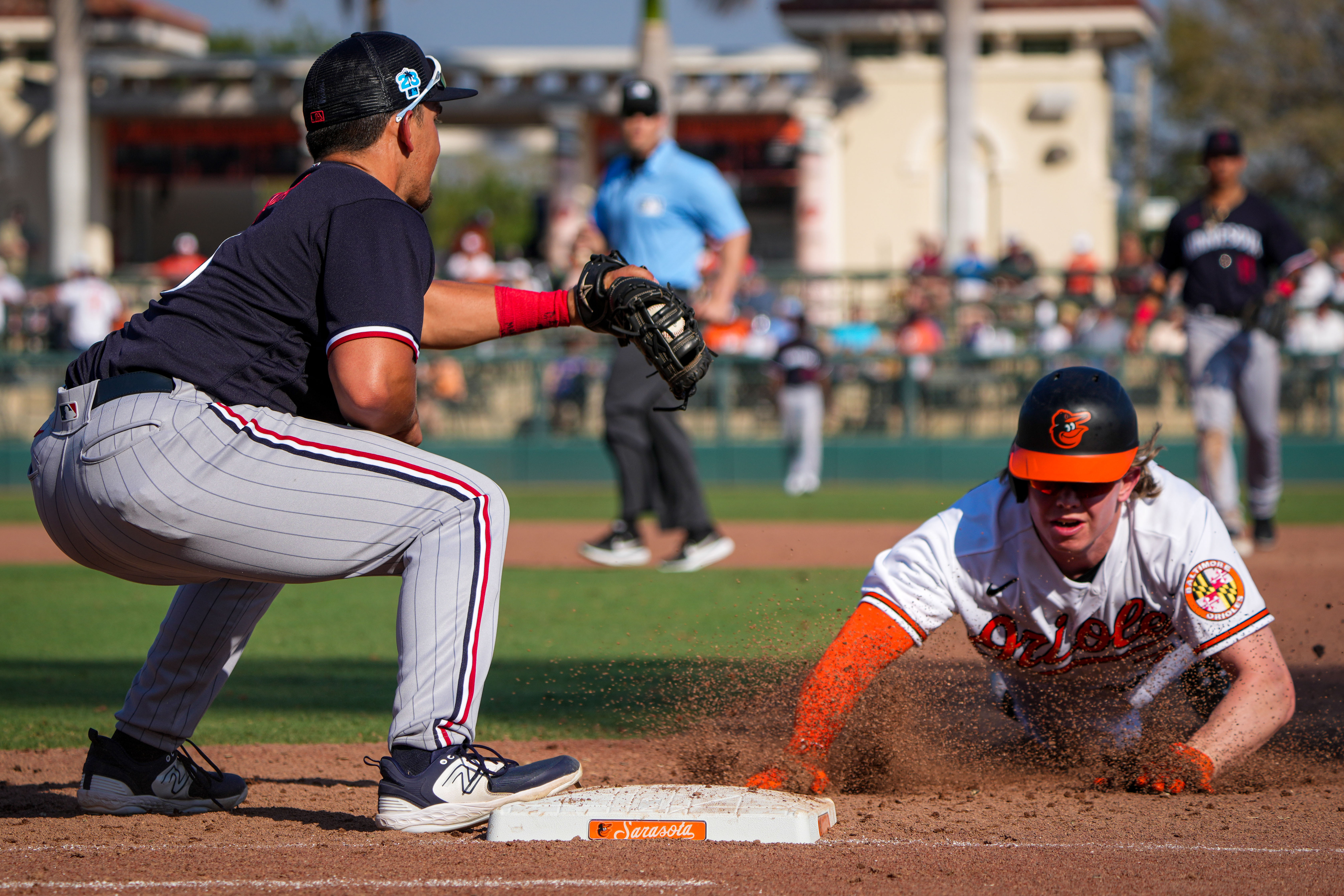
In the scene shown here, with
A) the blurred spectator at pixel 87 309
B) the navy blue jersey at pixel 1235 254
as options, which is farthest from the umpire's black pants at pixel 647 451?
the blurred spectator at pixel 87 309

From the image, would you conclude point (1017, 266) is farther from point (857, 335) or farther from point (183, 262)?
point (183, 262)

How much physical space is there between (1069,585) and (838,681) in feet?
2.14

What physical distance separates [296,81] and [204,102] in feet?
6.19

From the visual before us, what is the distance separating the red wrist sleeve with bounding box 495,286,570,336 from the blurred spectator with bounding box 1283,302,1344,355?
1336cm

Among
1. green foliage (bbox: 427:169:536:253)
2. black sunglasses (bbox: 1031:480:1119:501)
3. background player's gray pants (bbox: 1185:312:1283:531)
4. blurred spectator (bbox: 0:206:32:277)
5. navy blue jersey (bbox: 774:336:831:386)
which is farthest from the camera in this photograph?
green foliage (bbox: 427:169:536:253)

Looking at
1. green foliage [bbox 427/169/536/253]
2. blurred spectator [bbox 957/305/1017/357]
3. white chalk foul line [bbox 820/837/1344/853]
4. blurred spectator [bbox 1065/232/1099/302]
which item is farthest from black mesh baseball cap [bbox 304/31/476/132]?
green foliage [bbox 427/169/536/253]

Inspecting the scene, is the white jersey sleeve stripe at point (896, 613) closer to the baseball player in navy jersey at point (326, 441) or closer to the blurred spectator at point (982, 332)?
the baseball player in navy jersey at point (326, 441)

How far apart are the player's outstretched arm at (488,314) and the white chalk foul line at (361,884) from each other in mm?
1324

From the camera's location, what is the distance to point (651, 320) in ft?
11.1

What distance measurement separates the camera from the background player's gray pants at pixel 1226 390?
8.25 meters

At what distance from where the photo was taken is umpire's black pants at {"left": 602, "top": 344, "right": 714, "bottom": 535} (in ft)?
24.9

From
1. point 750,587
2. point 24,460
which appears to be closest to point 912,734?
point 750,587

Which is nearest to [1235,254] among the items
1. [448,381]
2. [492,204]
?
[448,381]

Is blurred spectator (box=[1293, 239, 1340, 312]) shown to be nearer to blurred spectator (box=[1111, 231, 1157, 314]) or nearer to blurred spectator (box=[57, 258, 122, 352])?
blurred spectator (box=[1111, 231, 1157, 314])
